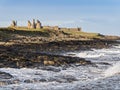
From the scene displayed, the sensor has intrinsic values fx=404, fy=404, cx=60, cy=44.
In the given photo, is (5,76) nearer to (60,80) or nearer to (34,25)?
(60,80)

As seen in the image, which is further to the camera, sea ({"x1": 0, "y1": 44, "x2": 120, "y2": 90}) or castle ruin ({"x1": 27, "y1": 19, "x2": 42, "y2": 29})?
castle ruin ({"x1": 27, "y1": 19, "x2": 42, "y2": 29})

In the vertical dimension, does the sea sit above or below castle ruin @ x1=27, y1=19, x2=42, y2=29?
above

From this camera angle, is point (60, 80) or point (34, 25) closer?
point (60, 80)

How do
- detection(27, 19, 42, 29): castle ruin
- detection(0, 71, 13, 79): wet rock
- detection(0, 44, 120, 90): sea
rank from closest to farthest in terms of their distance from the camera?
detection(0, 44, 120, 90): sea < detection(0, 71, 13, 79): wet rock < detection(27, 19, 42, 29): castle ruin

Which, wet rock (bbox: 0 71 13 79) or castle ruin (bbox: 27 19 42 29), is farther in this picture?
castle ruin (bbox: 27 19 42 29)

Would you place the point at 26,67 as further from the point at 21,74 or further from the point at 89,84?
the point at 89,84

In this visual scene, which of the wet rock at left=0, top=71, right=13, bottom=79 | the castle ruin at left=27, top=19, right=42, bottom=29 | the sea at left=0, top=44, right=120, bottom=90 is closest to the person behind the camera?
the sea at left=0, top=44, right=120, bottom=90

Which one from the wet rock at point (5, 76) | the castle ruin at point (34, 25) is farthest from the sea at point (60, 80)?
the castle ruin at point (34, 25)

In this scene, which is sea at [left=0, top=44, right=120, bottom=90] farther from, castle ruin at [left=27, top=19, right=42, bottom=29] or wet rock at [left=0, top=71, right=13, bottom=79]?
castle ruin at [left=27, top=19, right=42, bottom=29]

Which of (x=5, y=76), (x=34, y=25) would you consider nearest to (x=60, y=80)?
(x=5, y=76)

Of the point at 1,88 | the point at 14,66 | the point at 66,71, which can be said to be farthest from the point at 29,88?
the point at 14,66

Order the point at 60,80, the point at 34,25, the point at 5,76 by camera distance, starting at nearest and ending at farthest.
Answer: the point at 60,80 < the point at 5,76 < the point at 34,25

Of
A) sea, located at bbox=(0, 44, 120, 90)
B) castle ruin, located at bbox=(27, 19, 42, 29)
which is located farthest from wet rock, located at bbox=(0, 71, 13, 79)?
castle ruin, located at bbox=(27, 19, 42, 29)

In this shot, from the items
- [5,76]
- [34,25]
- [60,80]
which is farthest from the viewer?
[34,25]
